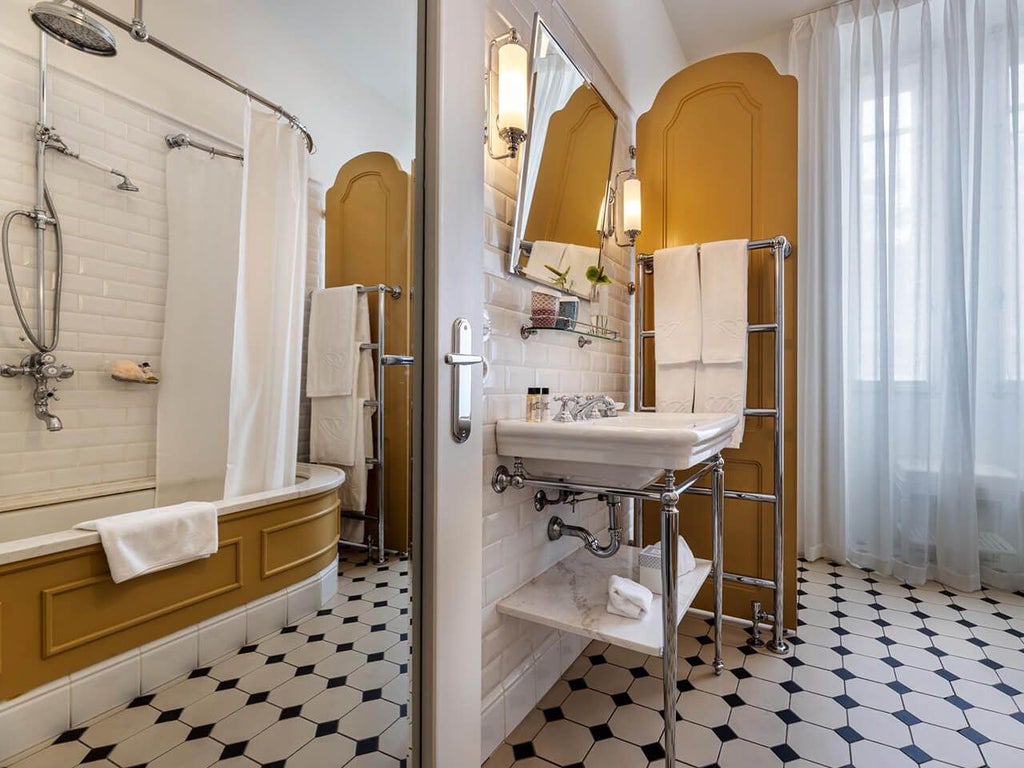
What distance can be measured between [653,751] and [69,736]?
1418 mm

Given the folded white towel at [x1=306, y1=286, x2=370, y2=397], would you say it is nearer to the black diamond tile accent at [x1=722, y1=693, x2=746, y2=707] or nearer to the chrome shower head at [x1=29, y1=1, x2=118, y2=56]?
the chrome shower head at [x1=29, y1=1, x2=118, y2=56]

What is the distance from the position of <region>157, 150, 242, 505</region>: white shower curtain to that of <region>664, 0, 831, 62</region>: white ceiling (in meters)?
3.11

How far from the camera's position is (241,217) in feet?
2.81

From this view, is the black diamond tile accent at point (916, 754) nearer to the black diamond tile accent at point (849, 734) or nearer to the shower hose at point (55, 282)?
the black diamond tile accent at point (849, 734)

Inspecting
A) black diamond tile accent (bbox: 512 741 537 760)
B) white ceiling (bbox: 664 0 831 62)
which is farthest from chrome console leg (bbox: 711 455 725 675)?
white ceiling (bbox: 664 0 831 62)

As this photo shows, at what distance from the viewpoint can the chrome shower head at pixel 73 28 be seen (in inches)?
23.8

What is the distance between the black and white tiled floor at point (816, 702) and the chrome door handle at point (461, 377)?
973mm

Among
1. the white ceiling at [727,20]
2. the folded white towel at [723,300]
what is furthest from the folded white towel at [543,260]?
the white ceiling at [727,20]

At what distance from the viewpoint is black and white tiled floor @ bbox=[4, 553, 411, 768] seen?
0.75 metres

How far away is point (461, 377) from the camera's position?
4.34 feet

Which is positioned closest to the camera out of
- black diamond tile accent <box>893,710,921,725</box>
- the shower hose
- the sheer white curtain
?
the shower hose

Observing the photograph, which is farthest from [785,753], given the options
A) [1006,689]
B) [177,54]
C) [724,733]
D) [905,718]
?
[177,54]

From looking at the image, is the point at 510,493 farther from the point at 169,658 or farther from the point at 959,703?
the point at 959,703

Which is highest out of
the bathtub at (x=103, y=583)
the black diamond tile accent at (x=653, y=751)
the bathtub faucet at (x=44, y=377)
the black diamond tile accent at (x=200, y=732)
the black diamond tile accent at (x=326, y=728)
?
the bathtub faucet at (x=44, y=377)
